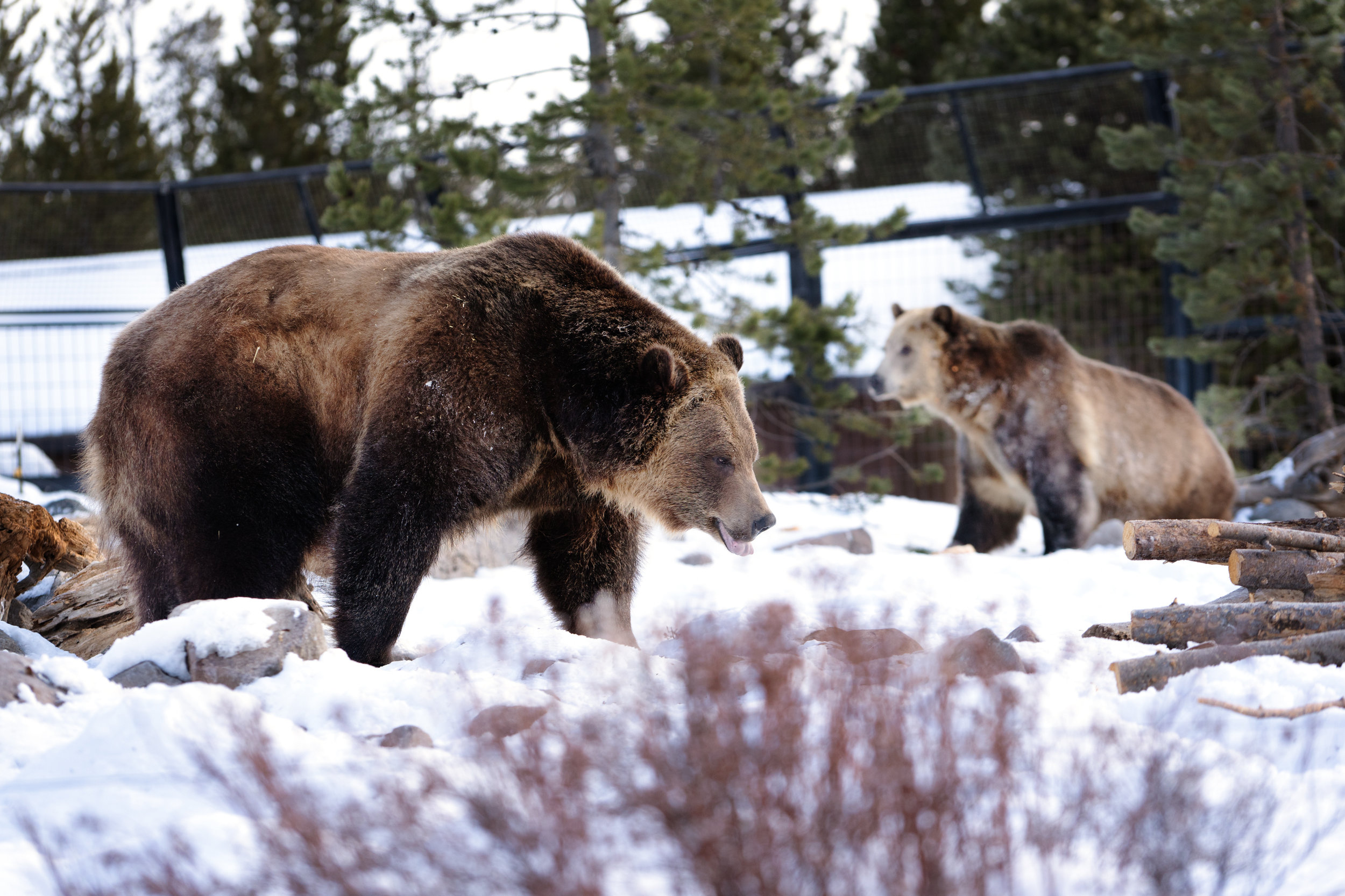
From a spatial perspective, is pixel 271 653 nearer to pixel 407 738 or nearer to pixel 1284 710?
pixel 407 738

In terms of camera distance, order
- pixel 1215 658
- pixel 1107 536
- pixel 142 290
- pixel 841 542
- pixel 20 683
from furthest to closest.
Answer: pixel 142 290, pixel 1107 536, pixel 841 542, pixel 1215 658, pixel 20 683

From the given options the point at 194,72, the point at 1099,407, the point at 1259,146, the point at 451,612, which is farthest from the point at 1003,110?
the point at 194,72

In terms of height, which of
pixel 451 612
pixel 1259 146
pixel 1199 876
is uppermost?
pixel 1259 146

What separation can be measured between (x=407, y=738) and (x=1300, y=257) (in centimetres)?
866

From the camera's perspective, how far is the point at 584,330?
387 centimetres

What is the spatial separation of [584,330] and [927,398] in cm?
429

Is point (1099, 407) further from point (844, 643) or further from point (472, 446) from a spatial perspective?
point (844, 643)

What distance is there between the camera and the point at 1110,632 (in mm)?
3557

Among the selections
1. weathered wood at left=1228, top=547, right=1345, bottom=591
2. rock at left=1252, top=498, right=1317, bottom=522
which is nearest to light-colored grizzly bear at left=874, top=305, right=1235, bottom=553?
rock at left=1252, top=498, right=1317, bottom=522

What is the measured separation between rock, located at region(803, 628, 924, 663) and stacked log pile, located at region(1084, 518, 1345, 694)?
A: 56cm

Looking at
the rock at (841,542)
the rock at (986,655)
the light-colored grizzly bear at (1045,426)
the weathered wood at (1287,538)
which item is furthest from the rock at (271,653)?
the light-colored grizzly bear at (1045,426)

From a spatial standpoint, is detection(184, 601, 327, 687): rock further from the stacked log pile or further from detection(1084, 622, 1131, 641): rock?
detection(1084, 622, 1131, 641): rock

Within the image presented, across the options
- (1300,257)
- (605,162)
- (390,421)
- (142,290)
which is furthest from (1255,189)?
(142,290)

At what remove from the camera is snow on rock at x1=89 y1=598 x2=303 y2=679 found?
2895 mm
